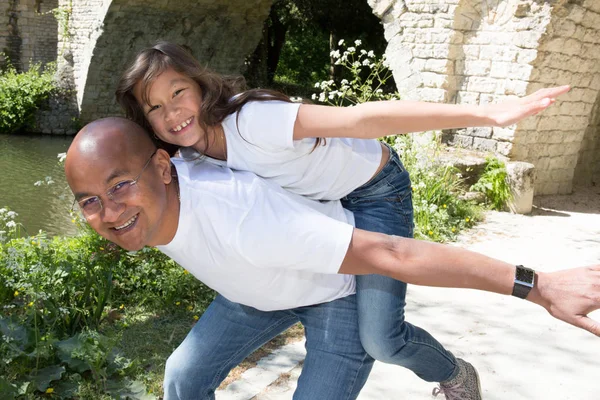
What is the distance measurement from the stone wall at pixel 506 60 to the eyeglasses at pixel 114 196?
569 cm

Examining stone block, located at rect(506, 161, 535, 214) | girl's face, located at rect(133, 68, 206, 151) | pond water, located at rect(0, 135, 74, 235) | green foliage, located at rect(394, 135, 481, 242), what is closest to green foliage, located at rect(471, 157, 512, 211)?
stone block, located at rect(506, 161, 535, 214)

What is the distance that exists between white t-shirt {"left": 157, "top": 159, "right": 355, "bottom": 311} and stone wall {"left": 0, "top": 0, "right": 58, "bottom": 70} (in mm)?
18341

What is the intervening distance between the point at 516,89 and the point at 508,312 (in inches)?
138

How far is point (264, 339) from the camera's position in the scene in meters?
1.88

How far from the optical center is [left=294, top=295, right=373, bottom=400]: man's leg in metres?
1.67

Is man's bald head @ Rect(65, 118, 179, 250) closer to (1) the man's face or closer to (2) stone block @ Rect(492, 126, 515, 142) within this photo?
(1) the man's face

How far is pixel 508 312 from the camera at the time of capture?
3.60m

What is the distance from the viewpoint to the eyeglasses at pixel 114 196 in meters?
1.51

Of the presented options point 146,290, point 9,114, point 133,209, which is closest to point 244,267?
point 133,209

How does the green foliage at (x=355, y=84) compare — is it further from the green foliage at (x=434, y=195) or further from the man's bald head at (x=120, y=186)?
the man's bald head at (x=120, y=186)

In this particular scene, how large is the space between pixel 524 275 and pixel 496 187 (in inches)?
198

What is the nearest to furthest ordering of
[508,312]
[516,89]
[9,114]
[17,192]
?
[508,312]
[516,89]
[17,192]
[9,114]

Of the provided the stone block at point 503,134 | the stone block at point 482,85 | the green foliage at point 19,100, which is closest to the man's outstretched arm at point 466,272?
the stone block at point 503,134

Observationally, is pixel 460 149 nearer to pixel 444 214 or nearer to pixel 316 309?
pixel 444 214
